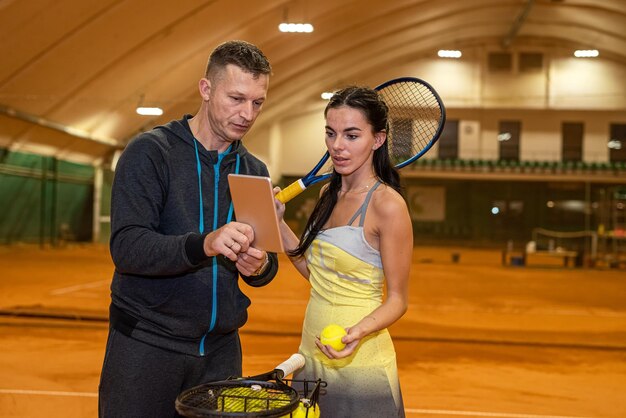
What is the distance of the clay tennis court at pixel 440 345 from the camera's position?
588 cm

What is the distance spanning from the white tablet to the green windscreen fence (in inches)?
923

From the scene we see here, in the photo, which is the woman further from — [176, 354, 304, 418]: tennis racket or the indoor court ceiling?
the indoor court ceiling

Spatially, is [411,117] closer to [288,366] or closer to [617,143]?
[288,366]

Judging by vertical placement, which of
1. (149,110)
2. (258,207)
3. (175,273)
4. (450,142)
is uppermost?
(450,142)

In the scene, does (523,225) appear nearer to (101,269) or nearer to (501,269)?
(501,269)

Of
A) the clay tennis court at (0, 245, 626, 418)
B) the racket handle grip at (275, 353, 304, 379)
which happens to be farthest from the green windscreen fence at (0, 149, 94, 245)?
the racket handle grip at (275, 353, 304, 379)

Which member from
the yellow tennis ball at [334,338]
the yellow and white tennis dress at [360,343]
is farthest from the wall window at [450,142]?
the yellow tennis ball at [334,338]

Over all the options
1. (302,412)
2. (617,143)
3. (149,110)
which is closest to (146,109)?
(149,110)

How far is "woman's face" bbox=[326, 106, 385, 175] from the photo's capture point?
2.66 m

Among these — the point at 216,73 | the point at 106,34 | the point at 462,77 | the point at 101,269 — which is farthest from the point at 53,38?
the point at 462,77

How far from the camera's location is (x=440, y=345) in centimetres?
847

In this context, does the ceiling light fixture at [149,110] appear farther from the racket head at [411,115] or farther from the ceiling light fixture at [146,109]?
the racket head at [411,115]

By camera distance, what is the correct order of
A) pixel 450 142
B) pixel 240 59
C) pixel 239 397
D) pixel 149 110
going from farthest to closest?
pixel 450 142 < pixel 149 110 < pixel 240 59 < pixel 239 397

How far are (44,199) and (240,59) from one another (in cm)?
2601
